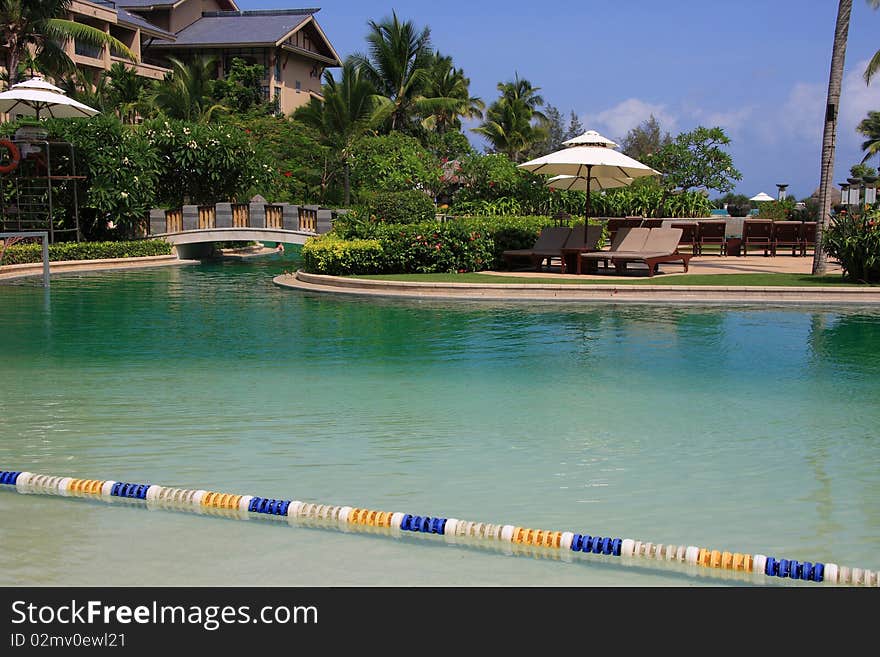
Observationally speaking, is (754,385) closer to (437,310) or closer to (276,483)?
(276,483)

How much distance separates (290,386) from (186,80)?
41.6m

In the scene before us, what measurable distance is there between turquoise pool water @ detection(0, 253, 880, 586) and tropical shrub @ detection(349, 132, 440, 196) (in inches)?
703

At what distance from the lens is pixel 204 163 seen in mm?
30984

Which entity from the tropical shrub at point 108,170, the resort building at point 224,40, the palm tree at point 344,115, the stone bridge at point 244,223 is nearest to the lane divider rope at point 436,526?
the tropical shrub at point 108,170

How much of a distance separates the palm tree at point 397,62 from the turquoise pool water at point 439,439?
136 feet

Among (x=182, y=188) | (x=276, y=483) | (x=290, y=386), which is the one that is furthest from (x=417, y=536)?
(x=182, y=188)

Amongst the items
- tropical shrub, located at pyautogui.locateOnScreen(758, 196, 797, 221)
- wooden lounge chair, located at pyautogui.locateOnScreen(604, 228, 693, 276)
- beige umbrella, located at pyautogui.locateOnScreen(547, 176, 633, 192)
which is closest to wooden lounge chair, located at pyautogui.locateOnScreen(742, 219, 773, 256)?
beige umbrella, located at pyautogui.locateOnScreen(547, 176, 633, 192)

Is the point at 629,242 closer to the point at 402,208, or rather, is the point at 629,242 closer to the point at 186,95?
the point at 402,208

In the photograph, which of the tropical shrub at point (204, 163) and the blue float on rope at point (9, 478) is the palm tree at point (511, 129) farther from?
the blue float on rope at point (9, 478)

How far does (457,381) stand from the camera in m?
10.1

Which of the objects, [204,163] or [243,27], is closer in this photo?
[204,163]

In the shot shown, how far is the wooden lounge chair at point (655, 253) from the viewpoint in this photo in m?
19.9

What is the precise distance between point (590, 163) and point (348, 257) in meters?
5.61

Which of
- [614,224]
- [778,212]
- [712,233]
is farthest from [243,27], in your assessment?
[712,233]
